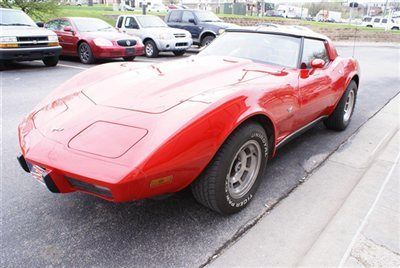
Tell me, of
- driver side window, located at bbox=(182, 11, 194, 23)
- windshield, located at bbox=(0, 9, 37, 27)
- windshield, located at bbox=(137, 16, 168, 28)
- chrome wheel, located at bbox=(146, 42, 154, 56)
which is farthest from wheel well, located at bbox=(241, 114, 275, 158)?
driver side window, located at bbox=(182, 11, 194, 23)

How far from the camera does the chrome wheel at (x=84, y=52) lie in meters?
9.73

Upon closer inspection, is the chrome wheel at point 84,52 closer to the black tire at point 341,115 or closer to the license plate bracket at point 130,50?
the license plate bracket at point 130,50

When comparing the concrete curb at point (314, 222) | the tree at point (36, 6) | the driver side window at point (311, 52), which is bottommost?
the concrete curb at point (314, 222)

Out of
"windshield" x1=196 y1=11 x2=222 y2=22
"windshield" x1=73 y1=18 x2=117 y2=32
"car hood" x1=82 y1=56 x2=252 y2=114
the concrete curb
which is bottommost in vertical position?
the concrete curb

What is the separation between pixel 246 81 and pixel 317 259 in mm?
1376

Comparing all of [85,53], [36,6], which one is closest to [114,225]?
[85,53]

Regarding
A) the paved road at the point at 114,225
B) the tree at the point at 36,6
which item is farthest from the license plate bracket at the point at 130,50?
the tree at the point at 36,6

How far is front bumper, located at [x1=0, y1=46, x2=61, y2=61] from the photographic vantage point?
26.1 ft

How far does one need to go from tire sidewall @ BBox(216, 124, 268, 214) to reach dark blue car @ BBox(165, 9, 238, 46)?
10633 millimetres

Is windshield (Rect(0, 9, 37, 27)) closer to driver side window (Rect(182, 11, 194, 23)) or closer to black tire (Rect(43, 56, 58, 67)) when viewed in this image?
black tire (Rect(43, 56, 58, 67))

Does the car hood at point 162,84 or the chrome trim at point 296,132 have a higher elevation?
the car hood at point 162,84

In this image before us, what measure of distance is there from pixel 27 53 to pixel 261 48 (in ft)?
22.8

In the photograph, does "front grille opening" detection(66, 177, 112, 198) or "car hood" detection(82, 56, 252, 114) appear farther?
"car hood" detection(82, 56, 252, 114)

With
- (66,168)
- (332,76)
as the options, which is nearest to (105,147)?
(66,168)
